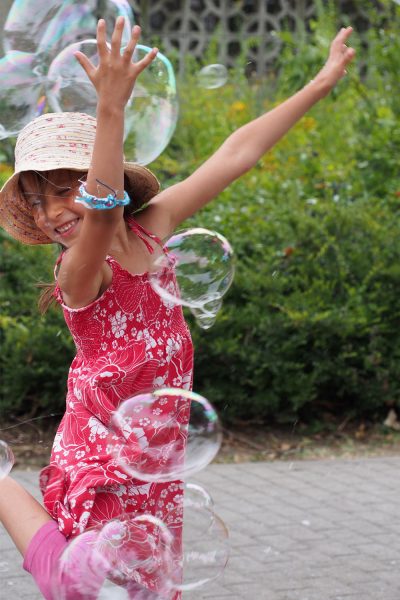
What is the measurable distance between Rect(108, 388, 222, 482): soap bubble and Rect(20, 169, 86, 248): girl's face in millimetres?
476

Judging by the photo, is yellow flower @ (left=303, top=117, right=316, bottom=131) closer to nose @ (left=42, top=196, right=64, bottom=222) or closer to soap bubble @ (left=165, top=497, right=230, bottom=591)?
soap bubble @ (left=165, top=497, right=230, bottom=591)

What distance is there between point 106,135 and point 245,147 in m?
0.92

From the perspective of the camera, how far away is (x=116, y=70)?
7.75ft

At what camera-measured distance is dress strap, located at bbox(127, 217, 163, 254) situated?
2.99 metres

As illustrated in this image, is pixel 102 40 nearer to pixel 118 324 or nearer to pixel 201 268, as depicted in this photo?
pixel 118 324

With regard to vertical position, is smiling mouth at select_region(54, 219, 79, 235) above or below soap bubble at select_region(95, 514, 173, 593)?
above

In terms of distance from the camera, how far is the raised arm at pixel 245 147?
3.16 meters

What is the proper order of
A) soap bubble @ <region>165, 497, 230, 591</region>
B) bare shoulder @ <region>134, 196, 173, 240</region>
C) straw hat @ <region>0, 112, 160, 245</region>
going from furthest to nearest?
1. bare shoulder @ <region>134, 196, 173, 240</region>
2. soap bubble @ <region>165, 497, 230, 591</region>
3. straw hat @ <region>0, 112, 160, 245</region>

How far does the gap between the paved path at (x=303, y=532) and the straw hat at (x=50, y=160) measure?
1.65 meters

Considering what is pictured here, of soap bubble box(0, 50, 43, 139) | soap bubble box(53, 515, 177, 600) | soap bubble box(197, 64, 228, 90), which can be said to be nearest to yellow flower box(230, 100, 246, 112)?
soap bubble box(197, 64, 228, 90)

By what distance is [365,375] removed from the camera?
21.5 feet

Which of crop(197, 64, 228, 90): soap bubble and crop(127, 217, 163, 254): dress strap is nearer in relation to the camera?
crop(127, 217, 163, 254): dress strap

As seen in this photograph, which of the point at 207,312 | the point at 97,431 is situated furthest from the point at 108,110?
the point at 207,312

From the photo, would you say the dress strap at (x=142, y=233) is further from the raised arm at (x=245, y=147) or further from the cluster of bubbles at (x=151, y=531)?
the cluster of bubbles at (x=151, y=531)
